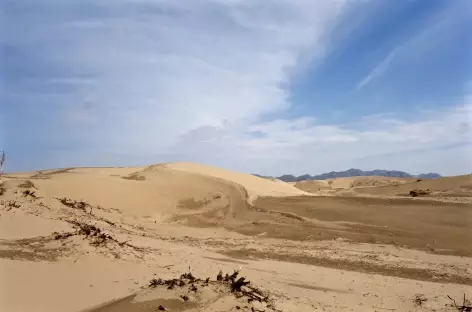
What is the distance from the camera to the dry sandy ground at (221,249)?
4891 millimetres

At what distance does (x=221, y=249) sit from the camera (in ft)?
30.3

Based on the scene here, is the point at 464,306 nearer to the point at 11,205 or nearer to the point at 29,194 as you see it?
the point at 11,205

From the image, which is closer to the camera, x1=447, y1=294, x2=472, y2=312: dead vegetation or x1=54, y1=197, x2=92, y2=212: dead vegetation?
x1=447, y1=294, x2=472, y2=312: dead vegetation

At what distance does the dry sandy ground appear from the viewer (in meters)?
4.89

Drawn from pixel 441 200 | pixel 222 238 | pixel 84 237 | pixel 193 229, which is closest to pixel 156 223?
pixel 193 229

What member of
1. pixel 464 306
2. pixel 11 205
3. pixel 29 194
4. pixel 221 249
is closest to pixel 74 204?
pixel 29 194

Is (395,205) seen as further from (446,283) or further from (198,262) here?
(198,262)

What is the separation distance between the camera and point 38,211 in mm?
9656

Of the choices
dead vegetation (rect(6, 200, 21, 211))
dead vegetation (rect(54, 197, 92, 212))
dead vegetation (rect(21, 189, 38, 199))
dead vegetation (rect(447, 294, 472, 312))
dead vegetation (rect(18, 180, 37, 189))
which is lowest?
dead vegetation (rect(447, 294, 472, 312))

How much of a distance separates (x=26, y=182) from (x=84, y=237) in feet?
27.5

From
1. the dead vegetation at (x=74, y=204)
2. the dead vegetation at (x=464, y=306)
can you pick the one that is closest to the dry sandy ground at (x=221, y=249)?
the dead vegetation at (x=74, y=204)

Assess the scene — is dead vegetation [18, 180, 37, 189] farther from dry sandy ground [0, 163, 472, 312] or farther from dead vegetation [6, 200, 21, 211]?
dead vegetation [6, 200, 21, 211]

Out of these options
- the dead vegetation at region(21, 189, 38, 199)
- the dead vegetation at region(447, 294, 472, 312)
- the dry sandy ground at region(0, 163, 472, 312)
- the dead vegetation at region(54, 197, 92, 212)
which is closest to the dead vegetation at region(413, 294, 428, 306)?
the dry sandy ground at region(0, 163, 472, 312)

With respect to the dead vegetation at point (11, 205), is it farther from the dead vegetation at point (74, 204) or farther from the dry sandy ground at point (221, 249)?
the dead vegetation at point (74, 204)
